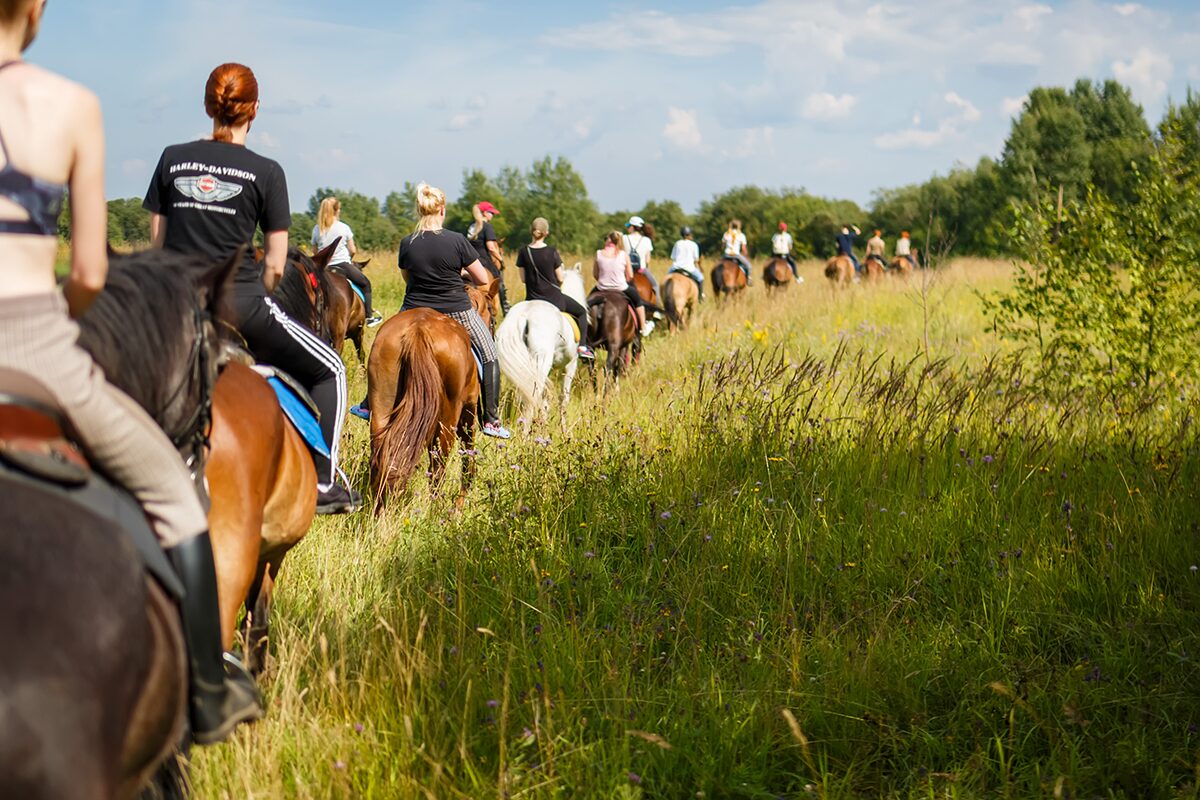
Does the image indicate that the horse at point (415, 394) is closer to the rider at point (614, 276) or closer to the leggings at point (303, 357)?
the leggings at point (303, 357)

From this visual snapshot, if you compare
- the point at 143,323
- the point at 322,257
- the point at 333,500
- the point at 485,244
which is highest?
the point at 485,244

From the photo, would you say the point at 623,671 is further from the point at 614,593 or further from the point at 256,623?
the point at 256,623

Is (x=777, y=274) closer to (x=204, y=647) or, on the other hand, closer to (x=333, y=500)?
(x=333, y=500)

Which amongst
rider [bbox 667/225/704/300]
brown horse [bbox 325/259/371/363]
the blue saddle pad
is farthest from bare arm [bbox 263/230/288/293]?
rider [bbox 667/225/704/300]

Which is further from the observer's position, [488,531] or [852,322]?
[852,322]

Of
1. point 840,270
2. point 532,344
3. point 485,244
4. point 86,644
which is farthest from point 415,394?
point 840,270

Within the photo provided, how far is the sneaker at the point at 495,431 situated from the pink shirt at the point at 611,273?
6.55m

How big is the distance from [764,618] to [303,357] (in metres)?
2.52

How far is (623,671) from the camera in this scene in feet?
12.3

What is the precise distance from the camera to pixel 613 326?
1359 centimetres

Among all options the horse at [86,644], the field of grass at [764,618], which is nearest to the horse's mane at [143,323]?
the horse at [86,644]

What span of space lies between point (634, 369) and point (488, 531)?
8163 millimetres

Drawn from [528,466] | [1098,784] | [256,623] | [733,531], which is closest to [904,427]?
[733,531]

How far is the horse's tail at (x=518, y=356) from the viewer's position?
959 centimetres
